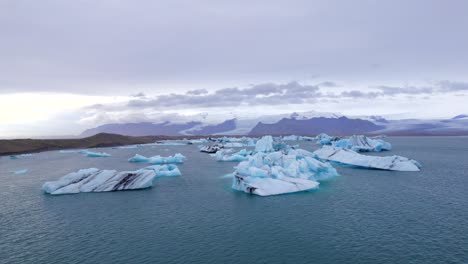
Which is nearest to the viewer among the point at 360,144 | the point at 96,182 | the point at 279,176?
the point at 96,182

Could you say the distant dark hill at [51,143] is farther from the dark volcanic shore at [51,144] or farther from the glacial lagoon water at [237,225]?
the glacial lagoon water at [237,225]

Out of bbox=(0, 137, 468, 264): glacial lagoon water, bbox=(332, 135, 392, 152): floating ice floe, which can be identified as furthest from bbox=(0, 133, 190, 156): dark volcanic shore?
bbox=(332, 135, 392, 152): floating ice floe

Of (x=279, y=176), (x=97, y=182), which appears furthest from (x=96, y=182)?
(x=279, y=176)

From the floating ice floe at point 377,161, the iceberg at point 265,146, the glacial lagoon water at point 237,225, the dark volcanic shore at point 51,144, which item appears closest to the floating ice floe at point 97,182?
the glacial lagoon water at point 237,225

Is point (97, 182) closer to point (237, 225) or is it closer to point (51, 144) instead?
point (237, 225)

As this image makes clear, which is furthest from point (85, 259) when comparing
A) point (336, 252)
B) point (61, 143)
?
point (61, 143)

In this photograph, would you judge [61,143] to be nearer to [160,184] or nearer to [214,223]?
[160,184]
